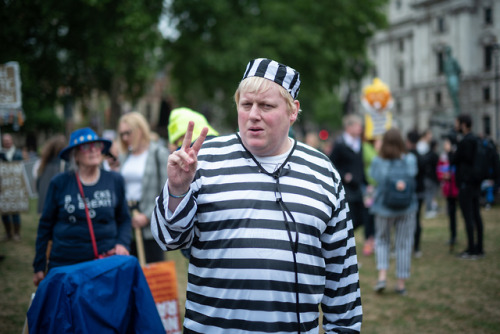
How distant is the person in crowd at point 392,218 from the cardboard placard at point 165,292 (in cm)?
300

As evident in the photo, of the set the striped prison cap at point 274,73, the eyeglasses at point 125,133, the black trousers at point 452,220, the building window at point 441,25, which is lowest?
the black trousers at point 452,220

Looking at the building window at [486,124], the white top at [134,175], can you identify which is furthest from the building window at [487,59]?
the white top at [134,175]

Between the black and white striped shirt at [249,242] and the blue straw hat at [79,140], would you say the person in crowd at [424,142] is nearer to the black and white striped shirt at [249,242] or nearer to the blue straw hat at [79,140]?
the blue straw hat at [79,140]

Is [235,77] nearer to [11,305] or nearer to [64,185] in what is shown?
[11,305]

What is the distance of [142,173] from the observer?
491cm

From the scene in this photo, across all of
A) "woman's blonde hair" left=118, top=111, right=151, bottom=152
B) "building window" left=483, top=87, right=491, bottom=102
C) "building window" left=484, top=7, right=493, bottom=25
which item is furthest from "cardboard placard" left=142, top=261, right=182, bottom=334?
"building window" left=483, top=87, right=491, bottom=102

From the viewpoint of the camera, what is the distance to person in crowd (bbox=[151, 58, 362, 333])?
2037 mm

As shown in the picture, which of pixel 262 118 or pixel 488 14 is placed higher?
pixel 488 14

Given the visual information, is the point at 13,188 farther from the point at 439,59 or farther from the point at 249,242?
the point at 439,59

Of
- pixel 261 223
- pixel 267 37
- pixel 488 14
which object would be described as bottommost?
pixel 261 223

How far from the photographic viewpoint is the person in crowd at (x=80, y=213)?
3.67 m

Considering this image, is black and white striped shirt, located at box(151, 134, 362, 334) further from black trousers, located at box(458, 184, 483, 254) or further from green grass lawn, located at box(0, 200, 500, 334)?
black trousers, located at box(458, 184, 483, 254)

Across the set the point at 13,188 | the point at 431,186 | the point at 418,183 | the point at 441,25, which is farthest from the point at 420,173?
the point at 441,25

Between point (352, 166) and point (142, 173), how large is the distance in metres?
4.14
